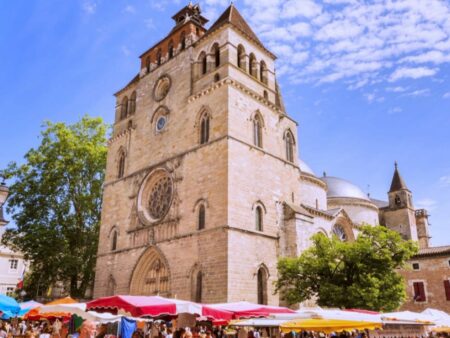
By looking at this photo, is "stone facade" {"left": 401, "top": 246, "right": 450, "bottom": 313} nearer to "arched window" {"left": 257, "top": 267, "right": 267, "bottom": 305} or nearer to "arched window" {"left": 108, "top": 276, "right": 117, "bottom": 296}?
"arched window" {"left": 257, "top": 267, "right": 267, "bottom": 305}

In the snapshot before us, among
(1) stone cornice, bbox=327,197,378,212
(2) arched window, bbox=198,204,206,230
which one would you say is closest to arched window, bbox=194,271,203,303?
(2) arched window, bbox=198,204,206,230

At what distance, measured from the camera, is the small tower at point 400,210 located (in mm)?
37656

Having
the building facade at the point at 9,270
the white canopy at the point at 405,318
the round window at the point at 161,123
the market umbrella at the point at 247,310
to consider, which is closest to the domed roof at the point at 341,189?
the round window at the point at 161,123

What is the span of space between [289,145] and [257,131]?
3.09 metres

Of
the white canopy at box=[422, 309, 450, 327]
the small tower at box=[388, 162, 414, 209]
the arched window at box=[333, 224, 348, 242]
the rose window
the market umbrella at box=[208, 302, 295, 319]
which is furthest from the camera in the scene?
the small tower at box=[388, 162, 414, 209]

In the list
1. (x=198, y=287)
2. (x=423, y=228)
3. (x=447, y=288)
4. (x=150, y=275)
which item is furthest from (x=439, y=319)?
(x=423, y=228)

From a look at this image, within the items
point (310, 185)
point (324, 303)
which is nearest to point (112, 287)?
point (324, 303)

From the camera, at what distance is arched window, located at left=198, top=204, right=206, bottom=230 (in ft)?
66.1

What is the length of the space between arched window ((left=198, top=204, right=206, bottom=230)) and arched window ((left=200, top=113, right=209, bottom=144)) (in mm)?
3668

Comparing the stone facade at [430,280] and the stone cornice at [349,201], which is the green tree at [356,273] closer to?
the stone facade at [430,280]

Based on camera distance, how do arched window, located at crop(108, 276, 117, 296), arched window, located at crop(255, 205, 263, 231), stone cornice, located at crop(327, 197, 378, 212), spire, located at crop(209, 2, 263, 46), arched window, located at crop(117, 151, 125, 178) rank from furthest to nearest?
stone cornice, located at crop(327, 197, 378, 212) → arched window, located at crop(117, 151, 125, 178) → arched window, located at crop(108, 276, 117, 296) → spire, located at crop(209, 2, 263, 46) → arched window, located at crop(255, 205, 263, 231)

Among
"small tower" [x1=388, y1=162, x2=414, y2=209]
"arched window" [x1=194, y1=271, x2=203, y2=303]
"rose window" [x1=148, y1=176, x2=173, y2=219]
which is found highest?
"small tower" [x1=388, y1=162, x2=414, y2=209]

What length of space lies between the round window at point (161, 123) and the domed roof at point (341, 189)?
17.9 meters

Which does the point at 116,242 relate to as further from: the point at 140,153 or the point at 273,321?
the point at 273,321
